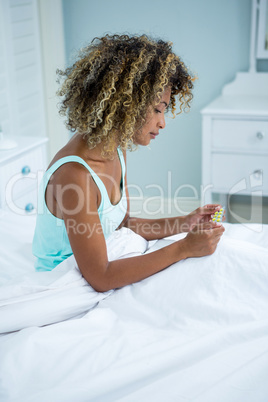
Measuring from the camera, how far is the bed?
0.90 meters

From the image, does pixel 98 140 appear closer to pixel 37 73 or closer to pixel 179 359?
pixel 179 359

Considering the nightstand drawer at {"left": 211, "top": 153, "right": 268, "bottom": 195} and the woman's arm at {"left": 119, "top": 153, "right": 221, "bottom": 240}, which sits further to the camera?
the nightstand drawer at {"left": 211, "top": 153, "right": 268, "bottom": 195}

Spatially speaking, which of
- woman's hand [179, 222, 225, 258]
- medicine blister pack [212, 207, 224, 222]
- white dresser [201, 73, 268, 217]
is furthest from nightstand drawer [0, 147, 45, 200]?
woman's hand [179, 222, 225, 258]

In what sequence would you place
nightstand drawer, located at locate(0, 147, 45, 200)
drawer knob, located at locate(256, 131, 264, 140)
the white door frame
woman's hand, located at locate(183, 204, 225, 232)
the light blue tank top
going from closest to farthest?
the light blue tank top, woman's hand, located at locate(183, 204, 225, 232), nightstand drawer, located at locate(0, 147, 45, 200), drawer knob, located at locate(256, 131, 264, 140), the white door frame

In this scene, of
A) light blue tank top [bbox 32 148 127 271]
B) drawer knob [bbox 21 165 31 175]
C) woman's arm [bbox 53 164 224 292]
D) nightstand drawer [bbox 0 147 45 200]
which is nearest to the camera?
woman's arm [bbox 53 164 224 292]

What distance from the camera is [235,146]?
92.9 inches

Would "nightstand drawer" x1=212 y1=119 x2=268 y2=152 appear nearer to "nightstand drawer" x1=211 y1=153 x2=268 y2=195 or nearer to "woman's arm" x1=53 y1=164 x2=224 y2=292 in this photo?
"nightstand drawer" x1=211 y1=153 x2=268 y2=195

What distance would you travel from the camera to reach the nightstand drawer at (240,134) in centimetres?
229

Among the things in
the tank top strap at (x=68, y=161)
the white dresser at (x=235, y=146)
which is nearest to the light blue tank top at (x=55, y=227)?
the tank top strap at (x=68, y=161)

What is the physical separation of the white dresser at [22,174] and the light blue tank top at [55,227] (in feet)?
2.36

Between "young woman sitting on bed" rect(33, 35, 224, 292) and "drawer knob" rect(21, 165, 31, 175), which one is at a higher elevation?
"young woman sitting on bed" rect(33, 35, 224, 292)

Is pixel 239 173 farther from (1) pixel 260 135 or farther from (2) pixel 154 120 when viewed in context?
(2) pixel 154 120

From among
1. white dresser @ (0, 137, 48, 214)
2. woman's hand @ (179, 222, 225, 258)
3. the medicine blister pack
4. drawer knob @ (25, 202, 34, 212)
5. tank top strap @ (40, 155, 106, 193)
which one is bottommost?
drawer knob @ (25, 202, 34, 212)

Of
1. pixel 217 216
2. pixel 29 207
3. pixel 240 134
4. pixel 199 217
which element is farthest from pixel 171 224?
pixel 240 134
